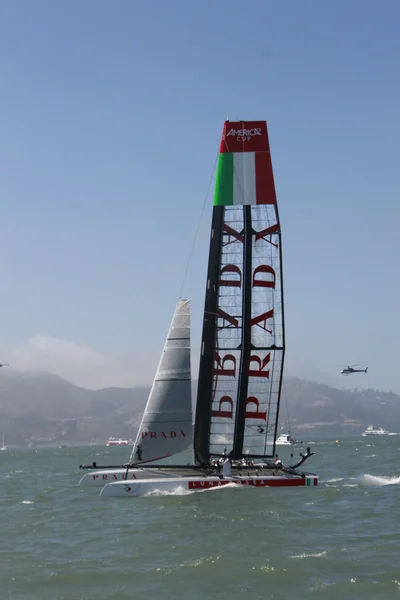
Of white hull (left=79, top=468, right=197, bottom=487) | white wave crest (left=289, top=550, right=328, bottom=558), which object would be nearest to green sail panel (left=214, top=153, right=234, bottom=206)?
white hull (left=79, top=468, right=197, bottom=487)

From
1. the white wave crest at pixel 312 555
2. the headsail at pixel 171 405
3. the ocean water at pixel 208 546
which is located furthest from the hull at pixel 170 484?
the white wave crest at pixel 312 555

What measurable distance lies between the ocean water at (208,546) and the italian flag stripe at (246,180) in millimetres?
10569

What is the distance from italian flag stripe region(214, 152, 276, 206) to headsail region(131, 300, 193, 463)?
4.31 meters

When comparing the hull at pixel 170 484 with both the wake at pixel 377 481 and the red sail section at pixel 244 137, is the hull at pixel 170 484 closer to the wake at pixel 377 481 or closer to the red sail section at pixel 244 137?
the wake at pixel 377 481

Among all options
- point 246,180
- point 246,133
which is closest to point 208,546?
point 246,180

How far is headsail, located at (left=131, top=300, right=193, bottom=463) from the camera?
29.0m

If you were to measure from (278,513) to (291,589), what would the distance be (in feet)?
29.1

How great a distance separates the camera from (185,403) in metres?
29.3

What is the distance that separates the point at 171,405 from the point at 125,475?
2.97 metres

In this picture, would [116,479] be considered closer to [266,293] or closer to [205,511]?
[205,511]

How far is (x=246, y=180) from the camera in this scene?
30156 millimetres

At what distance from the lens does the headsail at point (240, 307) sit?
3011cm

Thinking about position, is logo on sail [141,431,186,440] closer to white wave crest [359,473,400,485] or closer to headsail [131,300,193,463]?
headsail [131,300,193,463]

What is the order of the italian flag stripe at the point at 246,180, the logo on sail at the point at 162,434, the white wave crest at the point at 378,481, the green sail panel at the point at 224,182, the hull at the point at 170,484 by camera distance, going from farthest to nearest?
1. the white wave crest at the point at 378,481
2. the green sail panel at the point at 224,182
3. the italian flag stripe at the point at 246,180
4. the logo on sail at the point at 162,434
5. the hull at the point at 170,484
